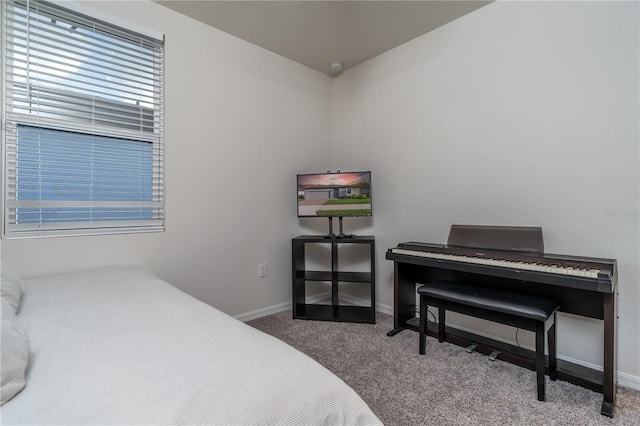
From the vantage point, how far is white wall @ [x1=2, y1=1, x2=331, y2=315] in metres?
2.07

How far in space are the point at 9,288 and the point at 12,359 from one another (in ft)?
2.31

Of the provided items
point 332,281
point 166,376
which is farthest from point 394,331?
point 166,376

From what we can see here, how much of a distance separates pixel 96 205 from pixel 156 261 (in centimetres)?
51

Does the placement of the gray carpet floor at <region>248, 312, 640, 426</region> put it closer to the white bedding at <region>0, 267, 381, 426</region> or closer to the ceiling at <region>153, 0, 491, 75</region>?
the white bedding at <region>0, 267, 381, 426</region>

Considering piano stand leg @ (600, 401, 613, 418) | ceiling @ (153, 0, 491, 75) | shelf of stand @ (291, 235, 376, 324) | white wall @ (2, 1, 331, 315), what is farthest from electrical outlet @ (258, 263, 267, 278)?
piano stand leg @ (600, 401, 613, 418)

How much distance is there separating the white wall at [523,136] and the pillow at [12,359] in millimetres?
2402

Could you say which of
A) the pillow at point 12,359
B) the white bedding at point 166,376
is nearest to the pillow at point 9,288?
the white bedding at point 166,376

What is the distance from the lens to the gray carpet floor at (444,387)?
4.75 feet

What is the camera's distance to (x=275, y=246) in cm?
288

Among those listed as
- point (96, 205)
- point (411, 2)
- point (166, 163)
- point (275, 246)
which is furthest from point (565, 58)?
point (96, 205)

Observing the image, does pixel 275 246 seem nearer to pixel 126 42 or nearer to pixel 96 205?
pixel 96 205

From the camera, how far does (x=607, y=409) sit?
1471 mm

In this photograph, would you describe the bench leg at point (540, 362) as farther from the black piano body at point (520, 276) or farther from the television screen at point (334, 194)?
the television screen at point (334, 194)

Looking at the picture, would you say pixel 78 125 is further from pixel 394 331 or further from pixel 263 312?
pixel 394 331
